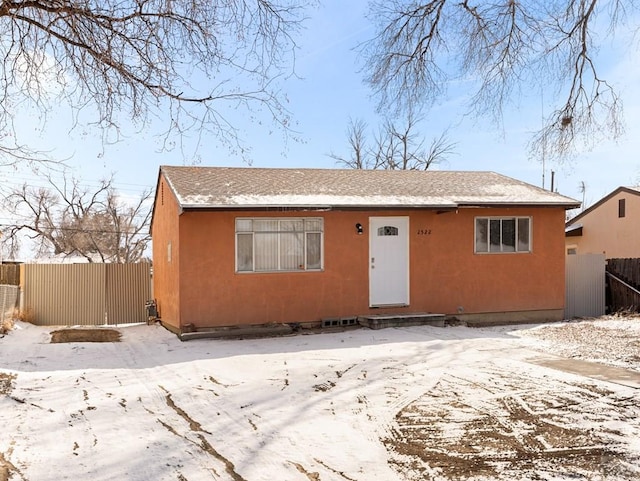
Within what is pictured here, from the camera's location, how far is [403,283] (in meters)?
11.7

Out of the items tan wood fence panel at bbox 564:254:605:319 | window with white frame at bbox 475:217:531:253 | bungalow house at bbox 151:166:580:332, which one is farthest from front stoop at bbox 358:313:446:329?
tan wood fence panel at bbox 564:254:605:319

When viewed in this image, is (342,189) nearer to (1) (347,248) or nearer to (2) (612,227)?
(1) (347,248)

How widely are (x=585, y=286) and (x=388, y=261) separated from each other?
19.7 feet

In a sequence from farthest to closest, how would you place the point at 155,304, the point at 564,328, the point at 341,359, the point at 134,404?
the point at 155,304 → the point at 564,328 → the point at 341,359 → the point at 134,404

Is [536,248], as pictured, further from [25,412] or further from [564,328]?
[25,412]

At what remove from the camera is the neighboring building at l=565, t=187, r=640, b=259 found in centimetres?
2033

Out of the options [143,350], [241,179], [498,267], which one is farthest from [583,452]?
[241,179]

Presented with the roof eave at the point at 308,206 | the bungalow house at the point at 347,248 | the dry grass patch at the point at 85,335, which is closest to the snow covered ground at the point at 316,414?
the dry grass patch at the point at 85,335

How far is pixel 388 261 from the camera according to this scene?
38.1 ft

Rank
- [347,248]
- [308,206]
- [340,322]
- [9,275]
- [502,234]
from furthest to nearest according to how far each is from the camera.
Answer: [9,275] → [502,234] → [347,248] → [340,322] → [308,206]

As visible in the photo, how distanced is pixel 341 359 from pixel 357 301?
343 centimetres

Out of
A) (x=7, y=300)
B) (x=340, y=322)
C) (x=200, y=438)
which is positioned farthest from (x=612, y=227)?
(x=7, y=300)

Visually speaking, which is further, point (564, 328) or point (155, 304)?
point (155, 304)

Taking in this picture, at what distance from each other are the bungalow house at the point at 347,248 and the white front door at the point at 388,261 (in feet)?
0.07
